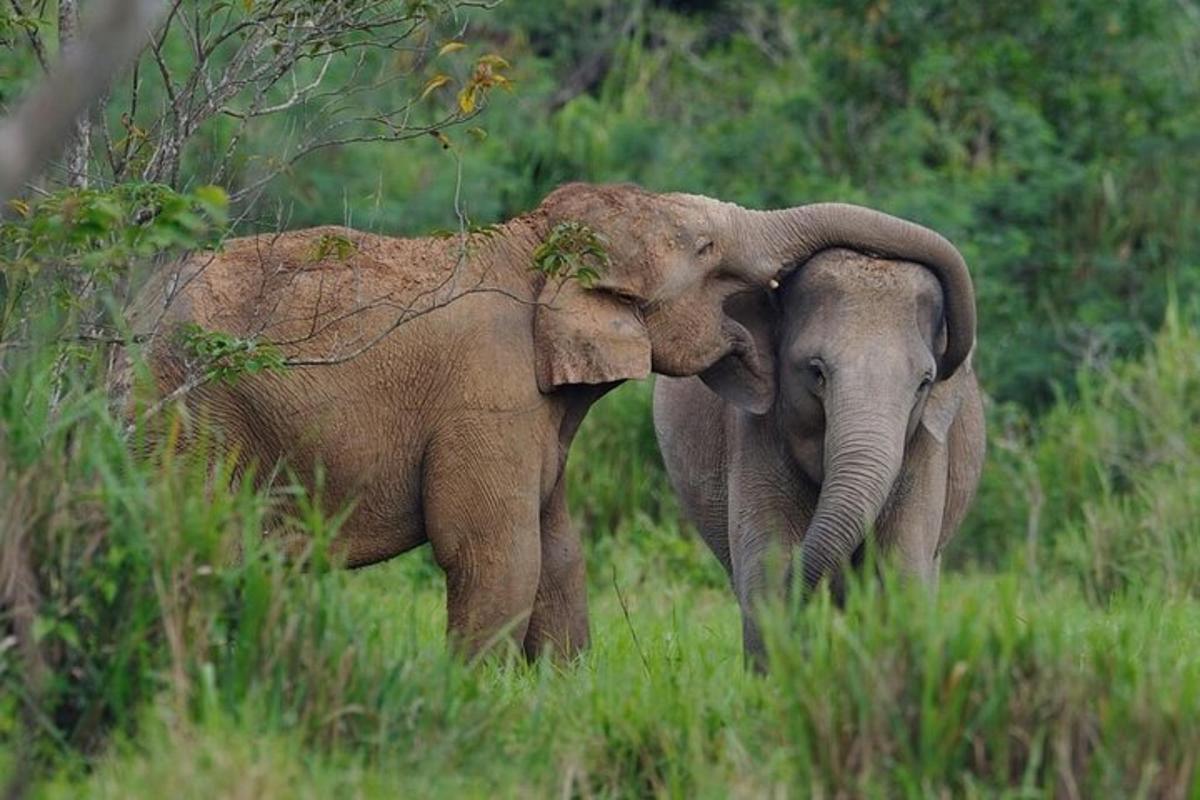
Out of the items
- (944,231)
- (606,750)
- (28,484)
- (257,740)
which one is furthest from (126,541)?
(944,231)

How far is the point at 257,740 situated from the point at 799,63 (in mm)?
14674

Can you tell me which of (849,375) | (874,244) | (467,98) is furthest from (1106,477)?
(467,98)

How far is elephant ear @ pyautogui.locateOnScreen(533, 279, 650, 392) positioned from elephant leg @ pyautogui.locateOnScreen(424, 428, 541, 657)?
0.33 meters

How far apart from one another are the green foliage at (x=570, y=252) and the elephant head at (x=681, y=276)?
105 millimetres

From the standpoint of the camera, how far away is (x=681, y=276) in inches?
387

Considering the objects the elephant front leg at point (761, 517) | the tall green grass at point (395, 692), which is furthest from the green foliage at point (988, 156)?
the tall green grass at point (395, 692)

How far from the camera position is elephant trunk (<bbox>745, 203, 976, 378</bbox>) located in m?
9.70

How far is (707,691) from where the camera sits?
7707 millimetres

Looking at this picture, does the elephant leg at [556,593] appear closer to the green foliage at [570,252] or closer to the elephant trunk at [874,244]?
the green foliage at [570,252]

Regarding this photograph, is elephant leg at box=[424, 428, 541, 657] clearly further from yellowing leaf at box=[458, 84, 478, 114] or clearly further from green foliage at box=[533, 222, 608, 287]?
yellowing leaf at box=[458, 84, 478, 114]

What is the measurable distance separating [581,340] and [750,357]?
27.8 inches

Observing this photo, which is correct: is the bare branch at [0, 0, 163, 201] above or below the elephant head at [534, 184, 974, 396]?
above

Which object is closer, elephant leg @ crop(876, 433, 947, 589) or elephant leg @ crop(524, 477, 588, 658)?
elephant leg @ crop(876, 433, 947, 589)

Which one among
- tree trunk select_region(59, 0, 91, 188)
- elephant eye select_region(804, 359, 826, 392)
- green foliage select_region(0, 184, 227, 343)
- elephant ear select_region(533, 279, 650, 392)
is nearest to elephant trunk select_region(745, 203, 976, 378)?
elephant eye select_region(804, 359, 826, 392)
